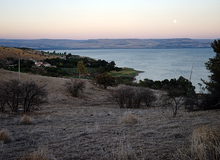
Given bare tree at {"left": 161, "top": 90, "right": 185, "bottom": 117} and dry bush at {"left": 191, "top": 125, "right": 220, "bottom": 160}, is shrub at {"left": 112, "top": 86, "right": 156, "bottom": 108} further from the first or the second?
dry bush at {"left": 191, "top": 125, "right": 220, "bottom": 160}

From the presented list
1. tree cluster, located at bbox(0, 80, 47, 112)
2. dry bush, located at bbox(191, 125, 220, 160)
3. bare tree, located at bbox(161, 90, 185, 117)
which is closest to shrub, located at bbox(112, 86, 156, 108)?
bare tree, located at bbox(161, 90, 185, 117)

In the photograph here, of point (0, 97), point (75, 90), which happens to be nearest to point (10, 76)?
point (75, 90)

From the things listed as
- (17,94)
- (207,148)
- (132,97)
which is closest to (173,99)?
(132,97)

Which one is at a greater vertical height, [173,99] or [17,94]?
[17,94]

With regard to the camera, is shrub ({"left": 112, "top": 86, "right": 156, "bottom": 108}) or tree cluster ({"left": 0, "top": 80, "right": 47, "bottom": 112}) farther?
shrub ({"left": 112, "top": 86, "right": 156, "bottom": 108})

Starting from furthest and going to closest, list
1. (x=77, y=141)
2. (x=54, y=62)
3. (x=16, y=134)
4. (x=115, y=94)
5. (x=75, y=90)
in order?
1. (x=54, y=62)
2. (x=75, y=90)
3. (x=115, y=94)
4. (x=16, y=134)
5. (x=77, y=141)

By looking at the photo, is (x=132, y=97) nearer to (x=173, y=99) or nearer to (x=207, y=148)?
(x=173, y=99)

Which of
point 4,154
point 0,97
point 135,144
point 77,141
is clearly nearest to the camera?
point 4,154

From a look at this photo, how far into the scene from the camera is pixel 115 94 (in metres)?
19.5

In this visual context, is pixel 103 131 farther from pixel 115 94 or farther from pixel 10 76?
pixel 10 76

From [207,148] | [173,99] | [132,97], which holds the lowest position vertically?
[132,97]

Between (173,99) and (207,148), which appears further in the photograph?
(173,99)

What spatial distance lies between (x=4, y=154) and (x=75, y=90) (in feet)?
69.8

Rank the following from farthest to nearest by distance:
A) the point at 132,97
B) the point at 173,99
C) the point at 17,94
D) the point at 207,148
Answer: the point at 132,97, the point at 173,99, the point at 17,94, the point at 207,148
